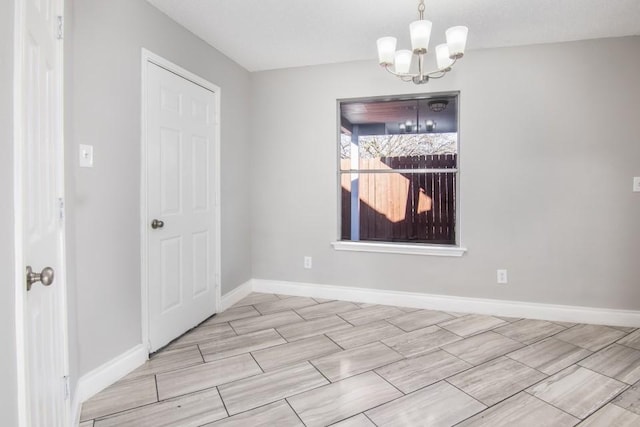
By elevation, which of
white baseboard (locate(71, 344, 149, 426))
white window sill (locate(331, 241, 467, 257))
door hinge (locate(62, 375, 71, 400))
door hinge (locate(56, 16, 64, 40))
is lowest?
white baseboard (locate(71, 344, 149, 426))

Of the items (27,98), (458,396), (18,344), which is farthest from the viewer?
(458,396)

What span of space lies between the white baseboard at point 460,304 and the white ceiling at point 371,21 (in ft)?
7.38

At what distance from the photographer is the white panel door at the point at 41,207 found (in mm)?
926

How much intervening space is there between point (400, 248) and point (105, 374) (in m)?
2.50

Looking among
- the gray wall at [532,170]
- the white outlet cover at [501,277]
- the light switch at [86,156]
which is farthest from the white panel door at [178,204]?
the white outlet cover at [501,277]

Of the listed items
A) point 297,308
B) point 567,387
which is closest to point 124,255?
point 297,308

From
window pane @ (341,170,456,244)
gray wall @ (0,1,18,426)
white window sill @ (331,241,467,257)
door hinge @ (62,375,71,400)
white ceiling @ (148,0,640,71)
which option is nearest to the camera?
gray wall @ (0,1,18,426)

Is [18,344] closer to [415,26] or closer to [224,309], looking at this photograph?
[415,26]

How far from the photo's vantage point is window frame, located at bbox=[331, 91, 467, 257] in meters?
3.18

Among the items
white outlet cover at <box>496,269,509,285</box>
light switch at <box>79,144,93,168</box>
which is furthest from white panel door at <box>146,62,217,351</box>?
white outlet cover at <box>496,269,509,285</box>

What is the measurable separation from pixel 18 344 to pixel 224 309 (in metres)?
2.45

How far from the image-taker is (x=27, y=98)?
100cm

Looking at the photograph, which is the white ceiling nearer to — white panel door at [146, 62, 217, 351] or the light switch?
white panel door at [146, 62, 217, 351]

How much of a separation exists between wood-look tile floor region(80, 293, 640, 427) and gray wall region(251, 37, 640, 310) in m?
0.39
